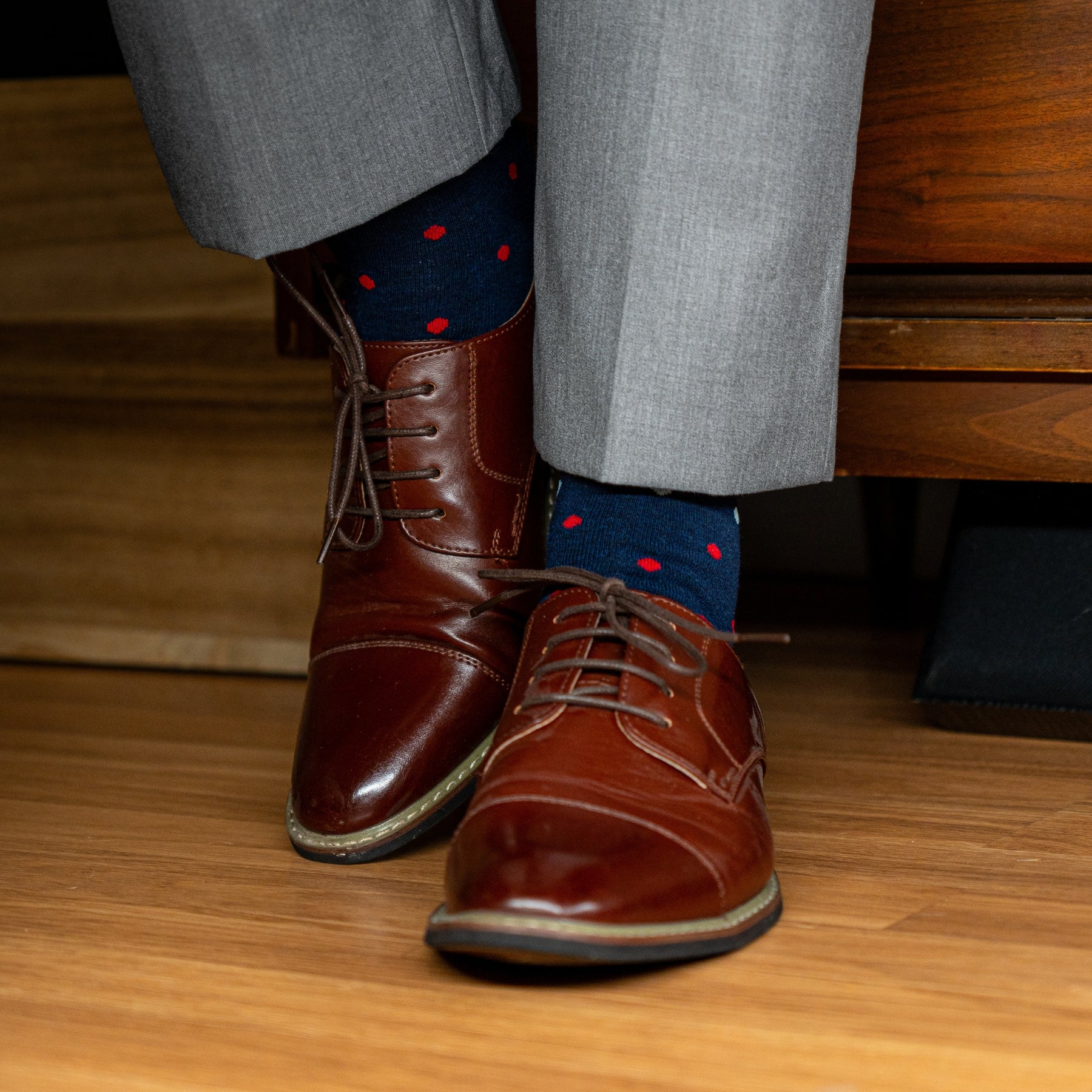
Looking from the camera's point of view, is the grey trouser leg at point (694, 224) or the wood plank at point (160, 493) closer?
the grey trouser leg at point (694, 224)

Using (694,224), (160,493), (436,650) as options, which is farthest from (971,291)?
(160,493)

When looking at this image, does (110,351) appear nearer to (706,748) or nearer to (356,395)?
(356,395)

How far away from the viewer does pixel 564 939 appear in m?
0.40

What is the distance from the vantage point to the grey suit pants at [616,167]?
1.61 ft

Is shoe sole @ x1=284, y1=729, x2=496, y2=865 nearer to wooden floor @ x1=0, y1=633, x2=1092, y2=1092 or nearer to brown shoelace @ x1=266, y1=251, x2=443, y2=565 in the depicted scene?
wooden floor @ x1=0, y1=633, x2=1092, y2=1092

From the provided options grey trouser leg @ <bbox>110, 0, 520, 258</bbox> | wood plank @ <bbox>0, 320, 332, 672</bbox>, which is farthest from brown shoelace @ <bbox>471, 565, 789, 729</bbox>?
wood plank @ <bbox>0, 320, 332, 672</bbox>

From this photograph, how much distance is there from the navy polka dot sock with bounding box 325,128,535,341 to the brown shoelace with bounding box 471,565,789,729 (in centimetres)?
20

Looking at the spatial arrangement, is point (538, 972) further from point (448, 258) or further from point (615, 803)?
point (448, 258)

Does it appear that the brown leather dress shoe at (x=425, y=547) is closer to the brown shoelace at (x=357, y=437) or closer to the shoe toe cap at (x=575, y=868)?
the brown shoelace at (x=357, y=437)

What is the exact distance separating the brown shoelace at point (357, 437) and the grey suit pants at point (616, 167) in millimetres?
81

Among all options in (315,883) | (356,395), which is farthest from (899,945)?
(356,395)

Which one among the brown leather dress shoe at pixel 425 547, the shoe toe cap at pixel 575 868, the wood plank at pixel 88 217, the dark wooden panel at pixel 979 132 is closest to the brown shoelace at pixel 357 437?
the brown leather dress shoe at pixel 425 547

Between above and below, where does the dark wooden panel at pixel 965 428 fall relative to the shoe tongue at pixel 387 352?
below

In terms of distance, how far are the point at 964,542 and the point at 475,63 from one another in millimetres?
462
